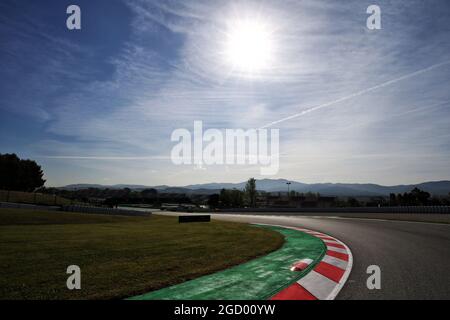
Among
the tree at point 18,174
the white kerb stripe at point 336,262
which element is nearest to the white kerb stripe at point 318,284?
the white kerb stripe at point 336,262

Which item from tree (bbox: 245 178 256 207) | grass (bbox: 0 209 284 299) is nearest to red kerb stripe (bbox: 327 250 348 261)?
grass (bbox: 0 209 284 299)

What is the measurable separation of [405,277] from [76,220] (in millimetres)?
22314

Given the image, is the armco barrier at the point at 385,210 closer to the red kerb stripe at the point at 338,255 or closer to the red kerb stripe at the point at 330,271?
the red kerb stripe at the point at 338,255

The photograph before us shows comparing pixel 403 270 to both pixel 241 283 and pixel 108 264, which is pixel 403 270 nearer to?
pixel 241 283

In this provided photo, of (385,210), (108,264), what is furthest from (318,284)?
(385,210)

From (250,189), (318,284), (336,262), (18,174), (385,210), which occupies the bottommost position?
(385,210)

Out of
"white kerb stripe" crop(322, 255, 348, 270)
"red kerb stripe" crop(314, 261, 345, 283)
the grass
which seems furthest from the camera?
"white kerb stripe" crop(322, 255, 348, 270)

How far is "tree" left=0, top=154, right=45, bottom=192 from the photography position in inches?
3280

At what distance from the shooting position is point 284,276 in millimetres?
6293

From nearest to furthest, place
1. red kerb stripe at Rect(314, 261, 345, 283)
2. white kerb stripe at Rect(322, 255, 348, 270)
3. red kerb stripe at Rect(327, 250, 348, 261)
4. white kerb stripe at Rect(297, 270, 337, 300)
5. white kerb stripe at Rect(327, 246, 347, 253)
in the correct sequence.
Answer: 1. white kerb stripe at Rect(297, 270, 337, 300)
2. red kerb stripe at Rect(314, 261, 345, 283)
3. white kerb stripe at Rect(322, 255, 348, 270)
4. red kerb stripe at Rect(327, 250, 348, 261)
5. white kerb stripe at Rect(327, 246, 347, 253)

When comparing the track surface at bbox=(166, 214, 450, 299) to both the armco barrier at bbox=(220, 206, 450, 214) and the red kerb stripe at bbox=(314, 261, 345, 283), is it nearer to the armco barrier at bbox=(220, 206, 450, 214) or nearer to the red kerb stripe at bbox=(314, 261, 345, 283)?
the red kerb stripe at bbox=(314, 261, 345, 283)

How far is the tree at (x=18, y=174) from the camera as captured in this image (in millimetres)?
83312

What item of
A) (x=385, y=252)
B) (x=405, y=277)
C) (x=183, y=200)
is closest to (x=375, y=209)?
(x=385, y=252)

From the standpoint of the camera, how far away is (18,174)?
3359 inches
